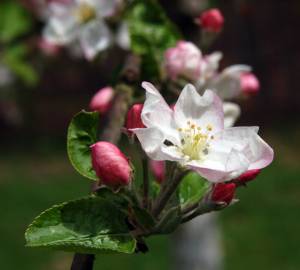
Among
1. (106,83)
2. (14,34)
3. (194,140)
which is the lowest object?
(106,83)

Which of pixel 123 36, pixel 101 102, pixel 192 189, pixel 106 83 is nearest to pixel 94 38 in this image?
pixel 123 36

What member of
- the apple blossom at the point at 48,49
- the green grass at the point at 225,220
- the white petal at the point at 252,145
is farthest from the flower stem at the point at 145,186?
the green grass at the point at 225,220

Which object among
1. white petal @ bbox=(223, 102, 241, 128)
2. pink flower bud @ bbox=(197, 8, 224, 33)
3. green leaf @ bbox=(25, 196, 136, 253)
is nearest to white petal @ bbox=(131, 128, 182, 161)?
green leaf @ bbox=(25, 196, 136, 253)

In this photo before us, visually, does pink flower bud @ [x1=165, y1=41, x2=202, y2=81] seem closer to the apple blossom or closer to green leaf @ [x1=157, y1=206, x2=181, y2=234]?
green leaf @ [x1=157, y1=206, x2=181, y2=234]

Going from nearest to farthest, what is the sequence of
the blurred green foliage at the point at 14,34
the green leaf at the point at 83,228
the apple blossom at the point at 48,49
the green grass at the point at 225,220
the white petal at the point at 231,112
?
the green leaf at the point at 83,228 → the white petal at the point at 231,112 → the blurred green foliage at the point at 14,34 → the apple blossom at the point at 48,49 → the green grass at the point at 225,220

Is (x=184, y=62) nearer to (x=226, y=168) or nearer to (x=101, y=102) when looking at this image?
(x=101, y=102)

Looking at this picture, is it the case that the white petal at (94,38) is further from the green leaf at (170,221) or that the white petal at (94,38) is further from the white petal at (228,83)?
the green leaf at (170,221)

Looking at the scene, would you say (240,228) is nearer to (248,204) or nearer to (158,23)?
(248,204)

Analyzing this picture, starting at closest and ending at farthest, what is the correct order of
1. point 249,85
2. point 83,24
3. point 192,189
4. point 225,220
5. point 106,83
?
point 192,189 → point 249,85 → point 83,24 → point 225,220 → point 106,83
